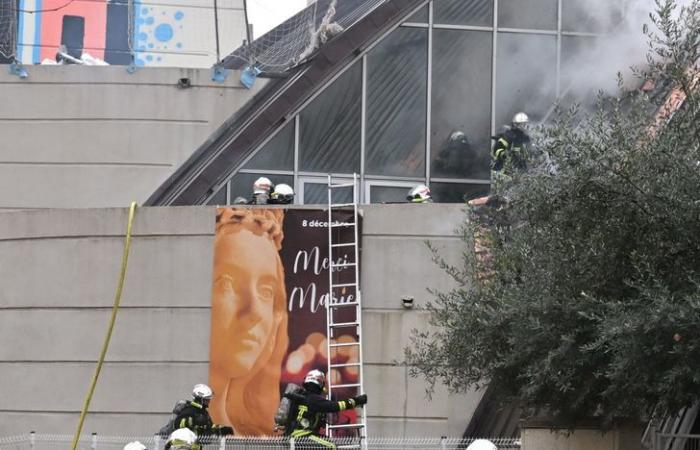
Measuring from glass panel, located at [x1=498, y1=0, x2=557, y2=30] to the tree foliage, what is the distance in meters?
9.37

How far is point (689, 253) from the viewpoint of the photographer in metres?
12.0

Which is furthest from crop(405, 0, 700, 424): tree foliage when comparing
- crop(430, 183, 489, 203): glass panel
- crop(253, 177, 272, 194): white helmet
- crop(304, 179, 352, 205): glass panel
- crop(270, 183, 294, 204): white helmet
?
crop(430, 183, 489, 203): glass panel

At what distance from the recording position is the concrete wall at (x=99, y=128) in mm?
22203

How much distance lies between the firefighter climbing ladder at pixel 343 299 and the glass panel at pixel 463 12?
16.3ft

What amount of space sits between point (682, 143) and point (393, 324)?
7.34 meters

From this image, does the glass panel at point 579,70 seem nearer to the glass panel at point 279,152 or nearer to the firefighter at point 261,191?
the glass panel at point 279,152

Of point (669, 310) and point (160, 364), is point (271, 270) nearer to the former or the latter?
point (160, 364)

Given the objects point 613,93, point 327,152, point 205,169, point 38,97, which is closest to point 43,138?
point 38,97

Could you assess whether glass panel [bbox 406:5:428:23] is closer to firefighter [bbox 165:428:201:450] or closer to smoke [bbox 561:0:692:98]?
smoke [bbox 561:0:692:98]

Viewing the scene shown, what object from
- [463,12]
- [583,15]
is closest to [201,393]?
[463,12]

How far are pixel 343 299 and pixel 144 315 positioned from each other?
8.39 feet

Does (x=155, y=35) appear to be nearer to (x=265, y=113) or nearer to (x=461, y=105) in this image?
(x=265, y=113)

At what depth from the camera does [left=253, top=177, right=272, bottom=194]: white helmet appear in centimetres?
2031

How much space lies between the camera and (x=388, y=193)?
894 inches
